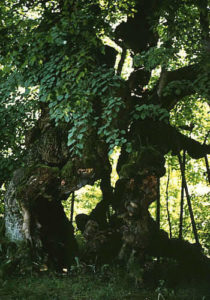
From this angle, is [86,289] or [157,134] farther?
[157,134]

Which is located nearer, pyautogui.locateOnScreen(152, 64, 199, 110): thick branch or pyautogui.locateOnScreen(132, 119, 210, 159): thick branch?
pyautogui.locateOnScreen(152, 64, 199, 110): thick branch

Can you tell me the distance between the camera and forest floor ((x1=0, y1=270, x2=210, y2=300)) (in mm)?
5910

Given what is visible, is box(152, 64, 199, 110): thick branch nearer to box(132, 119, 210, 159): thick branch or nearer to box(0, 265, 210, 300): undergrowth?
box(132, 119, 210, 159): thick branch

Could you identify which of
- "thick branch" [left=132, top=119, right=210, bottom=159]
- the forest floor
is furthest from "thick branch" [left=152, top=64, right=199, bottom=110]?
the forest floor

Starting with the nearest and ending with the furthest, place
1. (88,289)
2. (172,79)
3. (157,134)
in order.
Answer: (88,289)
(172,79)
(157,134)

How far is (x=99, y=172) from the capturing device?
7.50m

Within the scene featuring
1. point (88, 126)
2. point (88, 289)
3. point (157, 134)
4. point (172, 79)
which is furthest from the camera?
point (157, 134)

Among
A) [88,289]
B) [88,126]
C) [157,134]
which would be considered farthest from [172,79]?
[88,289]

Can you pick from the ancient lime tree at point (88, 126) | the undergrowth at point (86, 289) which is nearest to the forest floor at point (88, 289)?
the undergrowth at point (86, 289)

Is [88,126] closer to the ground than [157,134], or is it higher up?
closer to the ground

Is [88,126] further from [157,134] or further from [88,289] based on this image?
[88,289]

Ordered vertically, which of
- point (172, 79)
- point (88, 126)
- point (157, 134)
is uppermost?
point (172, 79)

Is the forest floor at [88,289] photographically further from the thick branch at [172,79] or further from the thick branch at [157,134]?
the thick branch at [172,79]

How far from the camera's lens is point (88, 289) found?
21.0 feet
